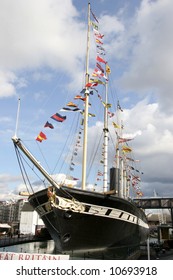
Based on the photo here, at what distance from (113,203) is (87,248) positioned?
4.23 meters

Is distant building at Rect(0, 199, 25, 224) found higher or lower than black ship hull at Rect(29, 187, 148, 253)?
higher

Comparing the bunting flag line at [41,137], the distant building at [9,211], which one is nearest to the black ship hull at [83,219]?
the bunting flag line at [41,137]

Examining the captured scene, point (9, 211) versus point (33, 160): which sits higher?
point (9, 211)

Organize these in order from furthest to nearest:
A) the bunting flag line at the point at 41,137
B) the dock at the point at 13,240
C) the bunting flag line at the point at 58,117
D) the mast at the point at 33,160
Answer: the dock at the point at 13,240 < the bunting flag line at the point at 58,117 < the bunting flag line at the point at 41,137 < the mast at the point at 33,160

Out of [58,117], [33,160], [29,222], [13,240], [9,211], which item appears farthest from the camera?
[9,211]

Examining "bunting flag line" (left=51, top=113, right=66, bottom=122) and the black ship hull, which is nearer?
the black ship hull

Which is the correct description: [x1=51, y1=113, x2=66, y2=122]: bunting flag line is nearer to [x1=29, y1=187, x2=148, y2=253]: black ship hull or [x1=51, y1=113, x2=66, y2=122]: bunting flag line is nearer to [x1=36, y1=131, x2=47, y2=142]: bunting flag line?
[x1=36, y1=131, x2=47, y2=142]: bunting flag line

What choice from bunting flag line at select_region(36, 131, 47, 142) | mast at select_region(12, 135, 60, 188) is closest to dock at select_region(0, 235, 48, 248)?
mast at select_region(12, 135, 60, 188)


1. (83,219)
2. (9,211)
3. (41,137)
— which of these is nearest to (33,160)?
(41,137)

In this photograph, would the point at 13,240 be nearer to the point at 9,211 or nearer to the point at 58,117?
the point at 58,117

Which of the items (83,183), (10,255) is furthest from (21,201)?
(10,255)

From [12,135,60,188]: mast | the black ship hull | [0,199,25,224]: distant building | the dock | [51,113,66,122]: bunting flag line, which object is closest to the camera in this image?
[12,135,60,188]: mast

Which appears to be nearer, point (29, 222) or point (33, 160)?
point (33, 160)

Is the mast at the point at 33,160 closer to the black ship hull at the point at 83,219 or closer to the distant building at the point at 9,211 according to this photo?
the black ship hull at the point at 83,219
